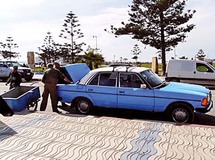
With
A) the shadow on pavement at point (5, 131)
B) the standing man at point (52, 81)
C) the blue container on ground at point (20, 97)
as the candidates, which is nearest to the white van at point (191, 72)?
the standing man at point (52, 81)

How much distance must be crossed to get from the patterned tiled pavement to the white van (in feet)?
33.6

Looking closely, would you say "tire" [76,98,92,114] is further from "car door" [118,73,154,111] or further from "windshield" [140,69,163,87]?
"windshield" [140,69,163,87]

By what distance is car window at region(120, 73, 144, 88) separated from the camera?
8.08 metres

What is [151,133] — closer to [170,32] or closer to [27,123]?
[27,123]

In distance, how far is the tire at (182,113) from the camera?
757 centimetres

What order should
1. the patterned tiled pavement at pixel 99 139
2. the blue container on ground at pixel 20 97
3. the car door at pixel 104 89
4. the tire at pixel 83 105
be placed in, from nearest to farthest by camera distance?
the patterned tiled pavement at pixel 99 139, the car door at pixel 104 89, the blue container on ground at pixel 20 97, the tire at pixel 83 105

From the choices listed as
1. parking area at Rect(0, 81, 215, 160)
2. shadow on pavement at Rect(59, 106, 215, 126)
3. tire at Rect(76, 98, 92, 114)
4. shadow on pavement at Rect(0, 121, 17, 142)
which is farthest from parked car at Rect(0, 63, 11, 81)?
shadow on pavement at Rect(0, 121, 17, 142)

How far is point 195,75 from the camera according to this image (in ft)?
55.2

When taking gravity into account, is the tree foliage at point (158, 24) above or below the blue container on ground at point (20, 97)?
above

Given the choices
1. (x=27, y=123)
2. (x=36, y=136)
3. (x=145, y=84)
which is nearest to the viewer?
(x=36, y=136)

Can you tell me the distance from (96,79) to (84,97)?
690 mm

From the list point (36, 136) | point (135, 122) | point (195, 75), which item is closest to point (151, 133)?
point (135, 122)

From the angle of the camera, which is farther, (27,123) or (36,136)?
(27,123)

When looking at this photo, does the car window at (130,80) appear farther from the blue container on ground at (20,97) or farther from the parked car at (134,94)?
the blue container on ground at (20,97)
